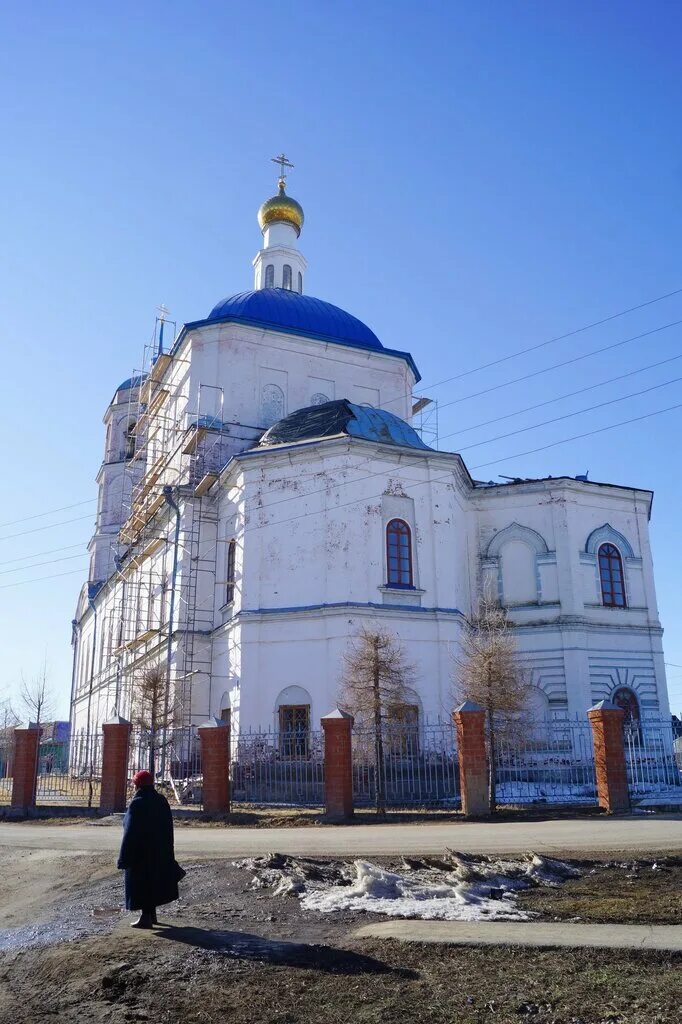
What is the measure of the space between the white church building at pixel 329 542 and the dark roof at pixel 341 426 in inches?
2.5

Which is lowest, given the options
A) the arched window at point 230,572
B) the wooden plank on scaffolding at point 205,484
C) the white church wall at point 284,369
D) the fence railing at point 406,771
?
the fence railing at point 406,771

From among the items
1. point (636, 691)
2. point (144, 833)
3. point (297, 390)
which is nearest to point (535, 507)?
point (636, 691)

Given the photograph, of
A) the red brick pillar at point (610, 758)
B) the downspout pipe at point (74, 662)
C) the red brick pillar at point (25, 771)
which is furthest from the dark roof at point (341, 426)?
the downspout pipe at point (74, 662)

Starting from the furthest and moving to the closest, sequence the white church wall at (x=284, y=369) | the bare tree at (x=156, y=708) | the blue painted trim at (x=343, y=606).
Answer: the white church wall at (x=284, y=369) → the blue painted trim at (x=343, y=606) → the bare tree at (x=156, y=708)

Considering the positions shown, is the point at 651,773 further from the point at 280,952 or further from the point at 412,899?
the point at 280,952

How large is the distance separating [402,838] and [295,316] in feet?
68.0

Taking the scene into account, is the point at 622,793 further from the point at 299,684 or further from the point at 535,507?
the point at 535,507

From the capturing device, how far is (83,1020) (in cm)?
526

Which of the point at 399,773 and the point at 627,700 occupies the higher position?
the point at 627,700

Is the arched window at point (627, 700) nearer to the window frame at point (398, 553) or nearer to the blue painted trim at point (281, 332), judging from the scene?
the window frame at point (398, 553)

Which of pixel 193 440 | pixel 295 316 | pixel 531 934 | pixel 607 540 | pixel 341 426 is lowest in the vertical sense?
pixel 531 934

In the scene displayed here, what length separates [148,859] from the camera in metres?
7.05

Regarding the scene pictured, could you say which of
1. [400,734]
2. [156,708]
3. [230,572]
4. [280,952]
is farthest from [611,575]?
[280,952]

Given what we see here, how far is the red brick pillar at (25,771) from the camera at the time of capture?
17609 millimetres
